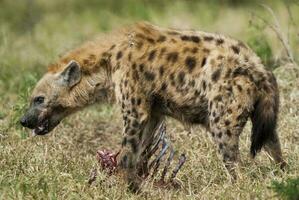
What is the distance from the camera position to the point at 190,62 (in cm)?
686

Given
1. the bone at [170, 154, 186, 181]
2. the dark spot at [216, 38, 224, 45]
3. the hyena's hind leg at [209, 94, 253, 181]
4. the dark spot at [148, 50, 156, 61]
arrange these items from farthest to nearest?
the dark spot at [148, 50, 156, 61]
the dark spot at [216, 38, 224, 45]
the bone at [170, 154, 186, 181]
the hyena's hind leg at [209, 94, 253, 181]

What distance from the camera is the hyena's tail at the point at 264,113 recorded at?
6.58 m

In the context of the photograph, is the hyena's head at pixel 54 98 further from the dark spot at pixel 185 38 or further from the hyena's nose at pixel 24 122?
the dark spot at pixel 185 38

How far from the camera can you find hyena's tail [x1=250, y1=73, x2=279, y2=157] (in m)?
6.58

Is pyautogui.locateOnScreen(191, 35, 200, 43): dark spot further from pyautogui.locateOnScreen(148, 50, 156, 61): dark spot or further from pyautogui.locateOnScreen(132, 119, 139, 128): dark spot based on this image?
pyautogui.locateOnScreen(132, 119, 139, 128): dark spot

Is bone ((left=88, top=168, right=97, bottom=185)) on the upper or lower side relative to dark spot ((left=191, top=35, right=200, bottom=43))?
lower

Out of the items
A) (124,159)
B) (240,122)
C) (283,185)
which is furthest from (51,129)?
(283,185)

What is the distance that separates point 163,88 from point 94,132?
1.52 meters

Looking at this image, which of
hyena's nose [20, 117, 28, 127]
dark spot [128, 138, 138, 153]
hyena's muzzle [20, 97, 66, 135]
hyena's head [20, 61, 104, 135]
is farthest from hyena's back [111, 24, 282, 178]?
hyena's nose [20, 117, 28, 127]

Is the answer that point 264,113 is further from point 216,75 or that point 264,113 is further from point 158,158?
point 158,158

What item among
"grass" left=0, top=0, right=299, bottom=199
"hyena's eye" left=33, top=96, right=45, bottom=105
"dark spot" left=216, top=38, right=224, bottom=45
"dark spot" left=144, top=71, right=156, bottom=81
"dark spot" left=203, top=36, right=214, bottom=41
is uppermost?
"dark spot" left=216, top=38, right=224, bottom=45

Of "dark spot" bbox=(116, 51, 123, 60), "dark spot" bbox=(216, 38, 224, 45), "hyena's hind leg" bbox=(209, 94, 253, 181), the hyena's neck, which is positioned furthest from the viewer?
the hyena's neck

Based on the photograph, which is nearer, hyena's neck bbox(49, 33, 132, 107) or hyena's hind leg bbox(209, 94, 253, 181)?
hyena's hind leg bbox(209, 94, 253, 181)

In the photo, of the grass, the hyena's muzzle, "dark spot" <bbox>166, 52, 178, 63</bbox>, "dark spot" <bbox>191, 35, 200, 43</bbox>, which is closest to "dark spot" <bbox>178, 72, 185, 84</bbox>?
"dark spot" <bbox>166, 52, 178, 63</bbox>
